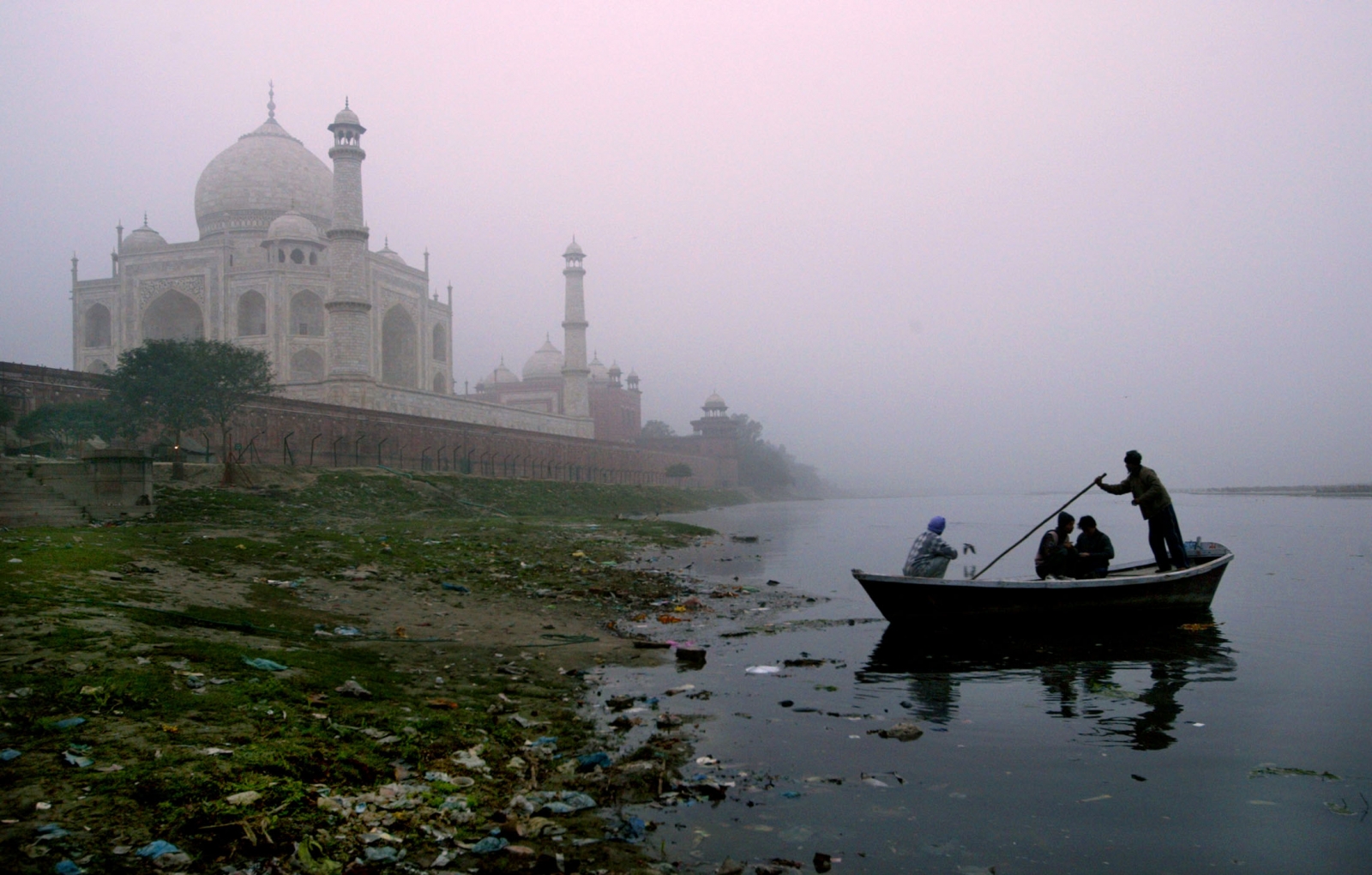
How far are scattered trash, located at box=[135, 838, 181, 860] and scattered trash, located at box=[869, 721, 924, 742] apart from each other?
420 centimetres

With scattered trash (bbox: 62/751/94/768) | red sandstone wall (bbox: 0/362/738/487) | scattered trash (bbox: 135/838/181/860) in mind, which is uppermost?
red sandstone wall (bbox: 0/362/738/487)

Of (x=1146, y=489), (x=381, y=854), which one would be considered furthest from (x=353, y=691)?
(x=1146, y=489)

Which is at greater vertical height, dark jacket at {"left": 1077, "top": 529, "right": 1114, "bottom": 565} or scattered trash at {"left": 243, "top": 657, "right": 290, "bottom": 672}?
dark jacket at {"left": 1077, "top": 529, "right": 1114, "bottom": 565}

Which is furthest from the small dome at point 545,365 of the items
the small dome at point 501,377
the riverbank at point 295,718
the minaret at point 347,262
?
the riverbank at point 295,718

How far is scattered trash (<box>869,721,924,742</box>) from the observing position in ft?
20.0

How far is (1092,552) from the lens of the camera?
10.8 meters

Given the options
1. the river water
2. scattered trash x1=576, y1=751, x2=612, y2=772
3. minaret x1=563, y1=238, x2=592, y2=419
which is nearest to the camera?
the river water

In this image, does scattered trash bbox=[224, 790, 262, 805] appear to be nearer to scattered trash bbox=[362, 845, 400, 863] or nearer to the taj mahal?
scattered trash bbox=[362, 845, 400, 863]

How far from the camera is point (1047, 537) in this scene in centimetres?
1097

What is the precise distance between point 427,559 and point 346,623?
434cm

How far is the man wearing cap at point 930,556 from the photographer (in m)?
10.4

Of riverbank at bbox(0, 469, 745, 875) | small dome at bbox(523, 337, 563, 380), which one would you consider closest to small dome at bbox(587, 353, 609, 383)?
small dome at bbox(523, 337, 563, 380)

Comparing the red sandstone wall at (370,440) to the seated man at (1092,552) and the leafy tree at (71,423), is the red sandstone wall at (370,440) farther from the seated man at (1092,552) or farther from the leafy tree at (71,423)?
the seated man at (1092,552)

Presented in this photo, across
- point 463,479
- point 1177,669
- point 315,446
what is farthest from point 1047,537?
point 315,446
